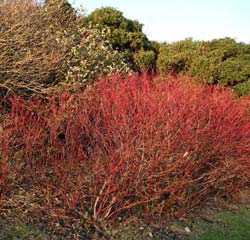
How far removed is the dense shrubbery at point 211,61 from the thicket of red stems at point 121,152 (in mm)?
5967

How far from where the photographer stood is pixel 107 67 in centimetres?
952

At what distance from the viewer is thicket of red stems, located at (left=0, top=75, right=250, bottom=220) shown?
610 centimetres

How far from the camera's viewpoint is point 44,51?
28.2 ft

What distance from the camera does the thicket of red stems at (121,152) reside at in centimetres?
610

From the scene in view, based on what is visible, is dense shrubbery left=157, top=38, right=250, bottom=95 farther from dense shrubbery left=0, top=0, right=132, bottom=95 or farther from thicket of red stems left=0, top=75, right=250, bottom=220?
thicket of red stems left=0, top=75, right=250, bottom=220

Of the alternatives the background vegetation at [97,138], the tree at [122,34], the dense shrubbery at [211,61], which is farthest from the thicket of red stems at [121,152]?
the tree at [122,34]

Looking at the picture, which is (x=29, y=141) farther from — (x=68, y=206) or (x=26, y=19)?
(x=26, y=19)

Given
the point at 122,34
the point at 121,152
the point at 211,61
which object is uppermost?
the point at 122,34

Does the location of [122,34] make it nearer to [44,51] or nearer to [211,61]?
[211,61]

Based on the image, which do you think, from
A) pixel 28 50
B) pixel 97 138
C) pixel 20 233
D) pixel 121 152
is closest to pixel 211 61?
pixel 28 50

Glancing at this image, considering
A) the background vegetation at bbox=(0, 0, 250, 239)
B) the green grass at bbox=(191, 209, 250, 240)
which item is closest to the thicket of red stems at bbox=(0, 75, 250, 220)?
the background vegetation at bbox=(0, 0, 250, 239)

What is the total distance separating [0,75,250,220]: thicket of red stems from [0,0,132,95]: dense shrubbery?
1.12 m

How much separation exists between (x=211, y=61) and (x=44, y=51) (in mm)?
6327

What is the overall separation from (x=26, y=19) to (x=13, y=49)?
25.1 inches
